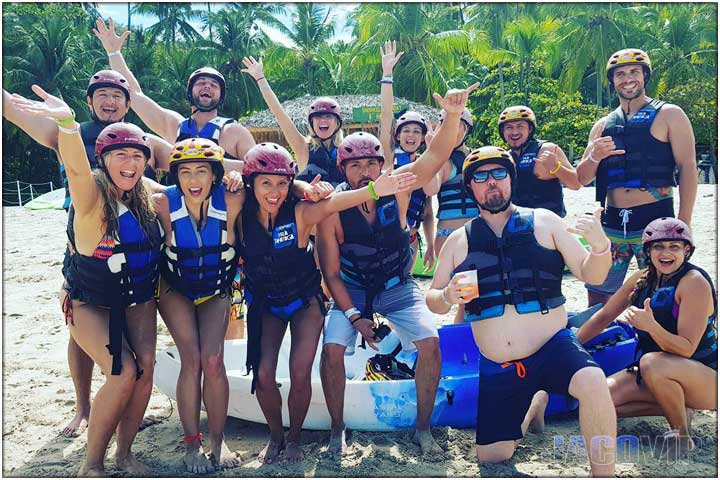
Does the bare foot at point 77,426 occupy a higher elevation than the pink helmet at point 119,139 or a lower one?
lower

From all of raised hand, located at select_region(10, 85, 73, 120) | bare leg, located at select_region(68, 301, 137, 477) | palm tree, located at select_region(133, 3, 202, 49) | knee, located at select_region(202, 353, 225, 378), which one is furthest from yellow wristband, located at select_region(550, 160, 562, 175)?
palm tree, located at select_region(133, 3, 202, 49)

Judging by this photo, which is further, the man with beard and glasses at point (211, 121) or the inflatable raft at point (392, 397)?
the man with beard and glasses at point (211, 121)

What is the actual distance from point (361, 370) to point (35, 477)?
110 inches

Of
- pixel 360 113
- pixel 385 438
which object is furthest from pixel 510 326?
pixel 360 113

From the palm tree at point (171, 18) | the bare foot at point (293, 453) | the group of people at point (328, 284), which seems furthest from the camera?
the palm tree at point (171, 18)

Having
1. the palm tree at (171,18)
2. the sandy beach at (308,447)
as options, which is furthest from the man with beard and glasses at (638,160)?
the palm tree at (171,18)

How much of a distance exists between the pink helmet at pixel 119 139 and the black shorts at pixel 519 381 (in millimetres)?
2581

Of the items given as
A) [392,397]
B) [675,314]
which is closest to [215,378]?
[392,397]

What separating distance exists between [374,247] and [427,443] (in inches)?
56.1

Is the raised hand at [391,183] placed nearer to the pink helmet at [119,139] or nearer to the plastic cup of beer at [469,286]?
the plastic cup of beer at [469,286]

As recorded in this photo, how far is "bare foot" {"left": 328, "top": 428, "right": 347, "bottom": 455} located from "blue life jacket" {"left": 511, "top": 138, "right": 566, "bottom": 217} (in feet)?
9.14

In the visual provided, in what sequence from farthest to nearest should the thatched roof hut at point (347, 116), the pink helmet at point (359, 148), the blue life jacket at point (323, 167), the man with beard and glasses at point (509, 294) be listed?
1. the thatched roof hut at point (347, 116)
2. the blue life jacket at point (323, 167)
3. the pink helmet at point (359, 148)
4. the man with beard and glasses at point (509, 294)

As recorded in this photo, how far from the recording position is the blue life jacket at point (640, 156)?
220 inches

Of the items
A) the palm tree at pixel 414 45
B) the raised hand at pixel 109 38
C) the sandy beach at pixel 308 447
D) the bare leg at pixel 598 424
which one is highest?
the palm tree at pixel 414 45
